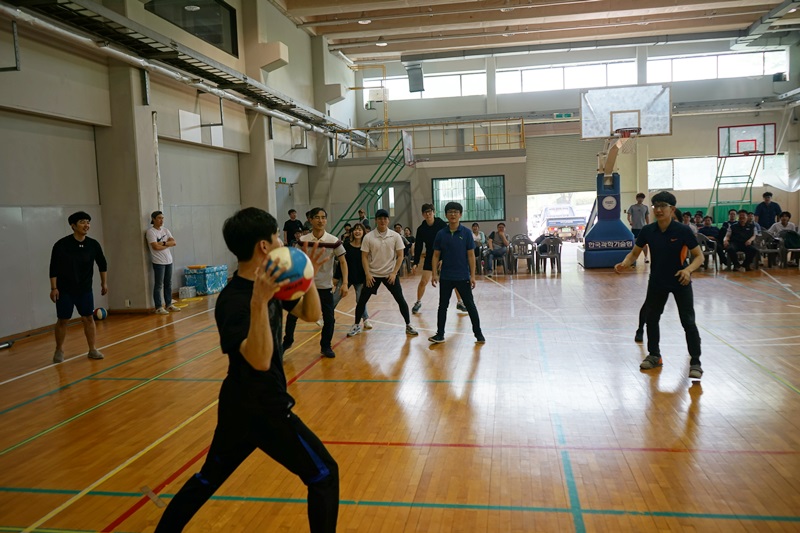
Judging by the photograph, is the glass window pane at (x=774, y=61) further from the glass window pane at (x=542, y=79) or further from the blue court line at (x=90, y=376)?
the blue court line at (x=90, y=376)

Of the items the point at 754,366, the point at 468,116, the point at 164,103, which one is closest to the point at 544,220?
the point at 468,116

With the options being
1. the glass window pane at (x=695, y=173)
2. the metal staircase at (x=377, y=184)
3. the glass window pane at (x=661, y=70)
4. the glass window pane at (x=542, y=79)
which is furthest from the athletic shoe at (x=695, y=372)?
the glass window pane at (x=695, y=173)

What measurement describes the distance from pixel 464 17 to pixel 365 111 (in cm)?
830

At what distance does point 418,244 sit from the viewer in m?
10.2

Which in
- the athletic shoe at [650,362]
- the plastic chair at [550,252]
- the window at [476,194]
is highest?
the window at [476,194]

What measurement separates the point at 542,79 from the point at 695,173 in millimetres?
7863

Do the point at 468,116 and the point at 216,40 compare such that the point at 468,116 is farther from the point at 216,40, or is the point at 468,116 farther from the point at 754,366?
the point at 754,366

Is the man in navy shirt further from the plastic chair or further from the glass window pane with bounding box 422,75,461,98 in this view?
the glass window pane with bounding box 422,75,461,98

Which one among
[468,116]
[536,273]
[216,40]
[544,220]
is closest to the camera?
[216,40]

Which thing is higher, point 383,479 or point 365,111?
point 365,111

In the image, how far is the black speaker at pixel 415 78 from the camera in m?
24.9

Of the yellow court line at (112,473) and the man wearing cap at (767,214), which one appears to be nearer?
the yellow court line at (112,473)

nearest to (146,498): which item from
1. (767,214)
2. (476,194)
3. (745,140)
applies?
(767,214)

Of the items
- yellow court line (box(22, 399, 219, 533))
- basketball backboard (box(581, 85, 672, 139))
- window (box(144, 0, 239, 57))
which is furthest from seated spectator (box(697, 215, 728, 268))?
yellow court line (box(22, 399, 219, 533))
